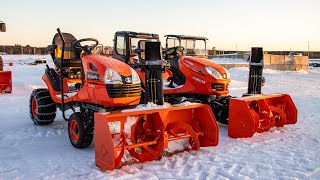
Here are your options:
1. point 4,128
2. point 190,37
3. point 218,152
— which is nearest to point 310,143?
point 218,152

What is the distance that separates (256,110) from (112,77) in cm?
300

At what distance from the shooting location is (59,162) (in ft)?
15.7

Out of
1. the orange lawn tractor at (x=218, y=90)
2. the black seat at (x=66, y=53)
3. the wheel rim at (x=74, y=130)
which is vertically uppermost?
the black seat at (x=66, y=53)

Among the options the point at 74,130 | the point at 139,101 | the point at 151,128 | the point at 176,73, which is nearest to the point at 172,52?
the point at 176,73

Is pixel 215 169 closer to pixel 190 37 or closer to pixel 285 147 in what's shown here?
pixel 285 147

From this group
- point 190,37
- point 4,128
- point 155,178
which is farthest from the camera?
point 190,37

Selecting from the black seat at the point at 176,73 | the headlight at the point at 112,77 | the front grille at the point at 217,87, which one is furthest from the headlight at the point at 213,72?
the headlight at the point at 112,77

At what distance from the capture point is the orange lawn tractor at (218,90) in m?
6.29

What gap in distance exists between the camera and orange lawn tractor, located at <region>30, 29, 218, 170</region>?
14.9ft

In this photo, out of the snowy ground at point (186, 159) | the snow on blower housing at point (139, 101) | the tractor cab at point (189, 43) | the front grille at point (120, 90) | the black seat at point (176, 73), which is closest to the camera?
the snowy ground at point (186, 159)

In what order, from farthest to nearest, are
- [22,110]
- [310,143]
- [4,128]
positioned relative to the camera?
[22,110], [4,128], [310,143]

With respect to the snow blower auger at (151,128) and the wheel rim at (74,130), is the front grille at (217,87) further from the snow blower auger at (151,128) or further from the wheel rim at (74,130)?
the wheel rim at (74,130)

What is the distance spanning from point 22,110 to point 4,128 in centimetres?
225

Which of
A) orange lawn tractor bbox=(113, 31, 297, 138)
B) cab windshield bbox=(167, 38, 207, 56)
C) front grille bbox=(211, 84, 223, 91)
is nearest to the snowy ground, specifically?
orange lawn tractor bbox=(113, 31, 297, 138)
